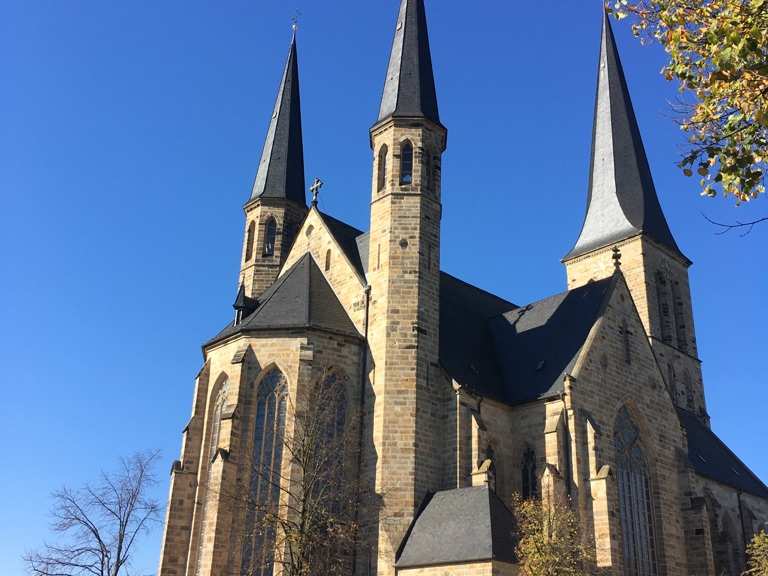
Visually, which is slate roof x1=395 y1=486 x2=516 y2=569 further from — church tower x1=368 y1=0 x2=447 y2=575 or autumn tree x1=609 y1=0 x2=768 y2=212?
autumn tree x1=609 y1=0 x2=768 y2=212

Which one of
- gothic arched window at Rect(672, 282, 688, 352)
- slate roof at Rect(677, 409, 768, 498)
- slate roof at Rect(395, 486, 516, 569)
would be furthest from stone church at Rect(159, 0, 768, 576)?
gothic arched window at Rect(672, 282, 688, 352)

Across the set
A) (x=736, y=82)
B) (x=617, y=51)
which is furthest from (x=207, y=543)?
(x=617, y=51)

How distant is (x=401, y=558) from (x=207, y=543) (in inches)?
215

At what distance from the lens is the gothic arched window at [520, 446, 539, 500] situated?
85.4 feet

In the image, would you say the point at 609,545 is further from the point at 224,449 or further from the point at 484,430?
the point at 224,449

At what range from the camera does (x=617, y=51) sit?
50344 millimetres

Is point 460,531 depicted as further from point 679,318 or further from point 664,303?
point 679,318

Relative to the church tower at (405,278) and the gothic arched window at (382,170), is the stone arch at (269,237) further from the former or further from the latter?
the gothic arched window at (382,170)

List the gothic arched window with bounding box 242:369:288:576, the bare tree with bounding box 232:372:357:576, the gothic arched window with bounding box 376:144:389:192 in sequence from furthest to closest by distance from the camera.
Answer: the gothic arched window with bounding box 376:144:389:192 → the gothic arched window with bounding box 242:369:288:576 → the bare tree with bounding box 232:372:357:576

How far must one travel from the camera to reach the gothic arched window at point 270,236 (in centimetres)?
3562

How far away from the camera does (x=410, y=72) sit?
3052 centimetres

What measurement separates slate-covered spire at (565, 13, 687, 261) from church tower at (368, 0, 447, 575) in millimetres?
18009

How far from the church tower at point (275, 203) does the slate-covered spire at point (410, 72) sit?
782 centimetres

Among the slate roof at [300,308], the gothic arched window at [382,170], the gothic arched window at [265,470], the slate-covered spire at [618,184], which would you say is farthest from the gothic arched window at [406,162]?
the slate-covered spire at [618,184]
